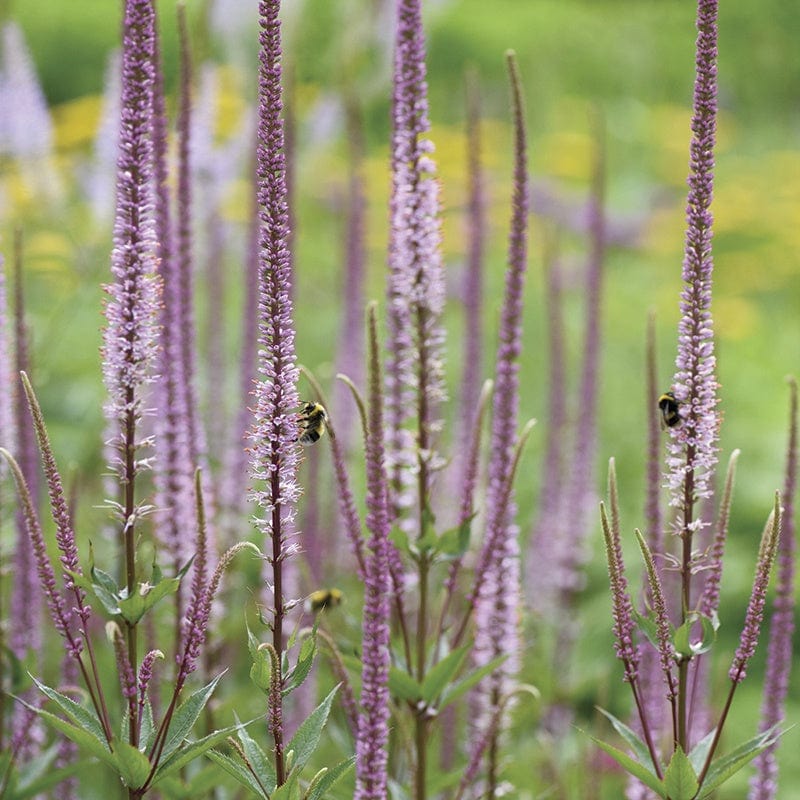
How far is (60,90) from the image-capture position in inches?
474

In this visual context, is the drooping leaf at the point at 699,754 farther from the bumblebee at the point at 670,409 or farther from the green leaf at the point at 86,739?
the green leaf at the point at 86,739

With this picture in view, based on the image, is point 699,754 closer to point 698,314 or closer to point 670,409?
point 670,409

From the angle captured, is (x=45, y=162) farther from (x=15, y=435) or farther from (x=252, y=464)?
(x=252, y=464)

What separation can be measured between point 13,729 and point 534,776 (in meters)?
1.38

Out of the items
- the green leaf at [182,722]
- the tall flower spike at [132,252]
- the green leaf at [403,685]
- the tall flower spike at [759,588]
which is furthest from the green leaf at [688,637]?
the tall flower spike at [132,252]

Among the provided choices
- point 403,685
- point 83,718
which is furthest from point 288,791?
point 403,685

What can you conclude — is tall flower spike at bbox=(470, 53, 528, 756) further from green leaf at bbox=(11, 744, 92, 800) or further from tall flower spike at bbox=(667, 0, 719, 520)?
green leaf at bbox=(11, 744, 92, 800)

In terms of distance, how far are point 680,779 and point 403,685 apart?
53 centimetres

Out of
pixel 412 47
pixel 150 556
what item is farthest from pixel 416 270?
pixel 150 556

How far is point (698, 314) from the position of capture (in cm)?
162

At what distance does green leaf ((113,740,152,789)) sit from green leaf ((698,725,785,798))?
0.73 metres

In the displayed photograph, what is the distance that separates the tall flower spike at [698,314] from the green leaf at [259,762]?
0.64 m

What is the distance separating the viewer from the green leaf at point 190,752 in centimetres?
152

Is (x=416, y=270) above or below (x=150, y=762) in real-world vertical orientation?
above
